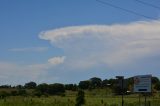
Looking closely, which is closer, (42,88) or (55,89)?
(42,88)

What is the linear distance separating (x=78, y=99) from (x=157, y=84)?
7881cm

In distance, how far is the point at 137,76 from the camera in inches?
2223

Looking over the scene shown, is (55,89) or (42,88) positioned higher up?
(55,89)

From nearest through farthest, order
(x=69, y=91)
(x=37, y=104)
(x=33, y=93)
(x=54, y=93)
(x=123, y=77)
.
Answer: (x=123, y=77) < (x=37, y=104) < (x=33, y=93) < (x=54, y=93) < (x=69, y=91)

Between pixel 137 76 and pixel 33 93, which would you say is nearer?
pixel 137 76

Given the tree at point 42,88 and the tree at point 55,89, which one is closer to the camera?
the tree at point 42,88

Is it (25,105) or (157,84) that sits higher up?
(157,84)

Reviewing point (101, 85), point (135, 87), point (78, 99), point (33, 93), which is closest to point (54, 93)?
point (33, 93)

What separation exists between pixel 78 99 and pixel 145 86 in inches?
759

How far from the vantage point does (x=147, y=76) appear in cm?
5581

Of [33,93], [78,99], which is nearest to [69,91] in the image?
[33,93]

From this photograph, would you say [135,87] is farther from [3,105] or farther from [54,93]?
[54,93]

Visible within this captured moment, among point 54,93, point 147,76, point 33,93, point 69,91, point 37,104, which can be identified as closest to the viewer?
point 147,76

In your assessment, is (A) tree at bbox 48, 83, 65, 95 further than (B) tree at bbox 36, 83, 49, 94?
Yes
